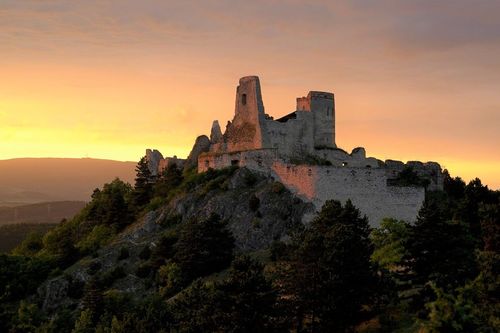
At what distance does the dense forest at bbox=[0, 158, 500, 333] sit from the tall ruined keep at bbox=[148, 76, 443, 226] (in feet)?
8.43

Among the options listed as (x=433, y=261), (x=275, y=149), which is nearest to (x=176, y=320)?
(x=433, y=261)

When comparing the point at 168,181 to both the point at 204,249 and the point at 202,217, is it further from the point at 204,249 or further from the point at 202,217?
the point at 204,249

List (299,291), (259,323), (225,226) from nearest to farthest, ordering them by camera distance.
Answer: (259,323) < (299,291) < (225,226)

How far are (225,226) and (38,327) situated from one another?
16.4 metres

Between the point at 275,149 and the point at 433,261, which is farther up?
the point at 275,149

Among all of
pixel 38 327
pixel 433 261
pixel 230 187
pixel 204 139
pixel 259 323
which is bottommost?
pixel 38 327

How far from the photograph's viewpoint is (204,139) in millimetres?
82938

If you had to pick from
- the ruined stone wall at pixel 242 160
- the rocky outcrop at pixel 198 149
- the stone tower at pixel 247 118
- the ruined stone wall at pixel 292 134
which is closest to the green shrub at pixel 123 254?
the ruined stone wall at pixel 242 160

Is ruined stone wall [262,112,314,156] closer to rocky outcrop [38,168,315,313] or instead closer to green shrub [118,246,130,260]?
rocky outcrop [38,168,315,313]

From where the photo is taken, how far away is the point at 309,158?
72.4m

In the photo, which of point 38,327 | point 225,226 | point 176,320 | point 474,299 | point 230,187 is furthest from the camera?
point 230,187

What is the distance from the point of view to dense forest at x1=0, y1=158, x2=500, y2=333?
3325 cm

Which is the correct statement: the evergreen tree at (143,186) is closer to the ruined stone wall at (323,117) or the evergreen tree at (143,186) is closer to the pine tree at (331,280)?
the ruined stone wall at (323,117)

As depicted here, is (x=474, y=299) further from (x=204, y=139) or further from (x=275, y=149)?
(x=204, y=139)
